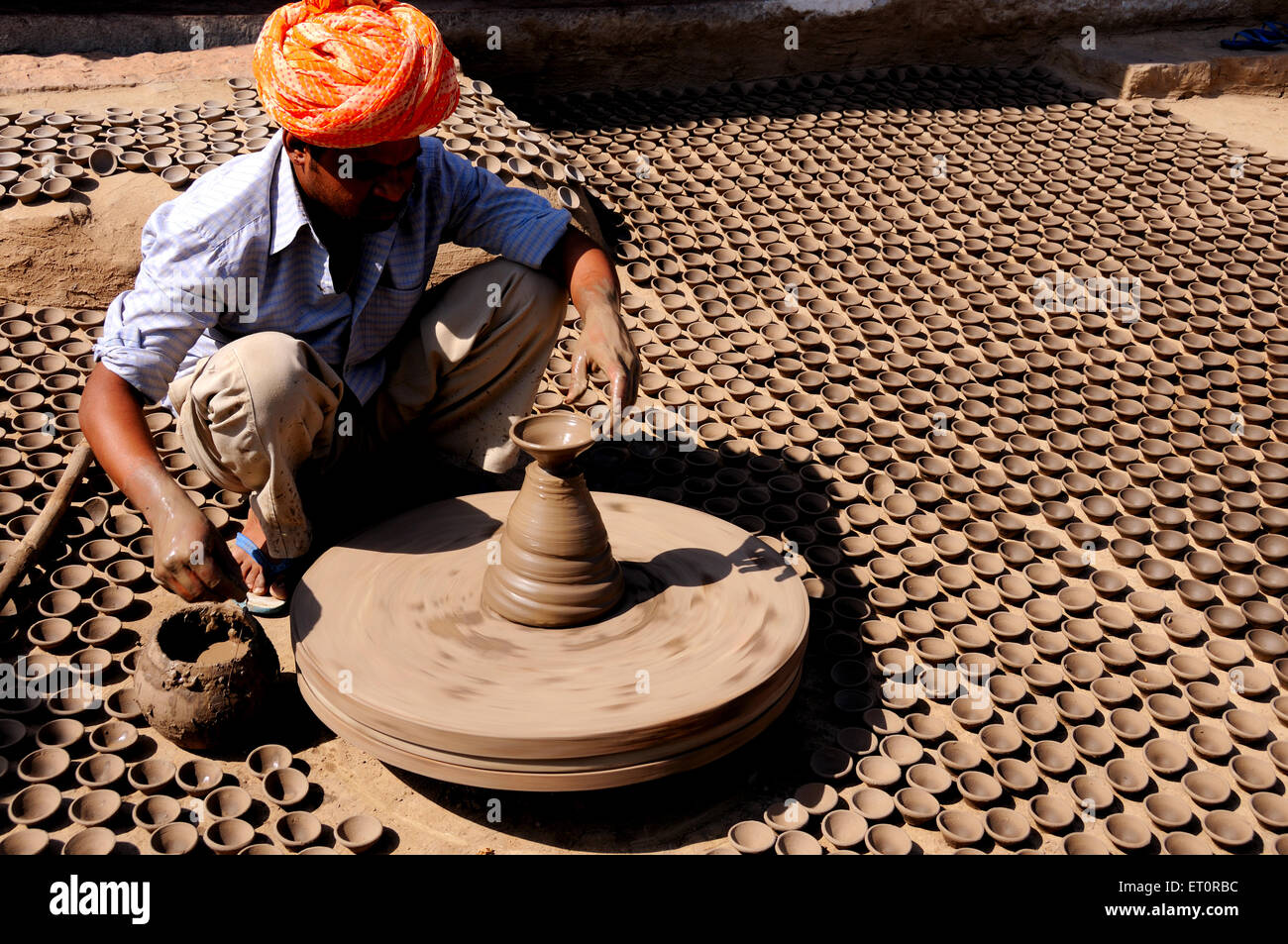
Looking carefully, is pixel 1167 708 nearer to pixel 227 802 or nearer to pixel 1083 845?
pixel 1083 845

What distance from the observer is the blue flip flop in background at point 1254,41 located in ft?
23.6

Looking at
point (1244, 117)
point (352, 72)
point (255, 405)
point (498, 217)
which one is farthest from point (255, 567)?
point (1244, 117)

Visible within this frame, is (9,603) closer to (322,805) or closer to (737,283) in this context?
(322,805)

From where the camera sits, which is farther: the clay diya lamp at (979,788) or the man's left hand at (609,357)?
the man's left hand at (609,357)

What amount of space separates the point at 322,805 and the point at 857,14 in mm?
5896

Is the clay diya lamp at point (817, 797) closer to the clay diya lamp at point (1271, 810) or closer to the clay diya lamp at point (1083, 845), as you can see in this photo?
the clay diya lamp at point (1083, 845)

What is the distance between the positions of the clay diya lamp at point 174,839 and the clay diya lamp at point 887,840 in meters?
1.47

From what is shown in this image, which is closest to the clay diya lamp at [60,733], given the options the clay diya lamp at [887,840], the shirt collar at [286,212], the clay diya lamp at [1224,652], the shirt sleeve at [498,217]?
the shirt collar at [286,212]

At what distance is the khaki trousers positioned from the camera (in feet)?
9.34

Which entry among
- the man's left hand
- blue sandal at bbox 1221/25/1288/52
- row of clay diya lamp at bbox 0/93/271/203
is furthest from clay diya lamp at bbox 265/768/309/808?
blue sandal at bbox 1221/25/1288/52

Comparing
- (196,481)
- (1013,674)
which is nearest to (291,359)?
(196,481)

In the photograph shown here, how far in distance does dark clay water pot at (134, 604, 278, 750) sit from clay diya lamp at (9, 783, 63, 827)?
0.25m

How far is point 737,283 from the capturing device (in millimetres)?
4957

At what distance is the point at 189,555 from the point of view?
100 inches
